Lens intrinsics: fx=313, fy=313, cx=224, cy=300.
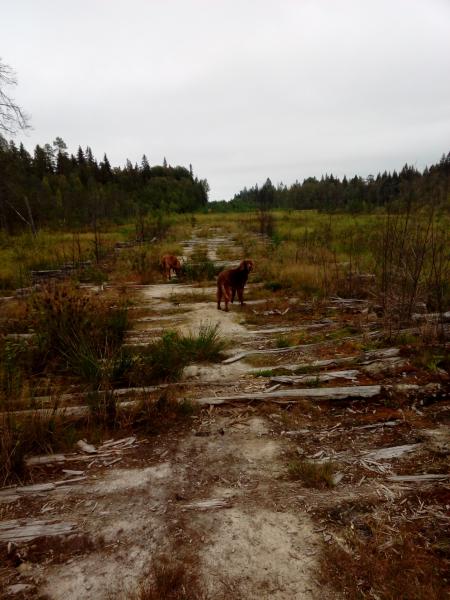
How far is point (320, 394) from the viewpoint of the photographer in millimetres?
3561

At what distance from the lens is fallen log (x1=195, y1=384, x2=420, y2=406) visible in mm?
3508

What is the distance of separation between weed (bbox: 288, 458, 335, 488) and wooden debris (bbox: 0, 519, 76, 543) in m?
1.64

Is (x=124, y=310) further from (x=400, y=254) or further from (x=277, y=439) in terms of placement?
(x=400, y=254)

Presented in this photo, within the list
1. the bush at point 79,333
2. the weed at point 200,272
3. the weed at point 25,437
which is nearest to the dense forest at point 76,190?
the weed at point 200,272

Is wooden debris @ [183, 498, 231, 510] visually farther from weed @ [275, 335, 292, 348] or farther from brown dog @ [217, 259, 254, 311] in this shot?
brown dog @ [217, 259, 254, 311]

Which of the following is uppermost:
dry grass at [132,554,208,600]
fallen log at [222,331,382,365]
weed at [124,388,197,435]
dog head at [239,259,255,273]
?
dog head at [239,259,255,273]

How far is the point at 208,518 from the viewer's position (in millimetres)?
2131

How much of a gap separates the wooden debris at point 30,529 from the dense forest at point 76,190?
525 inches

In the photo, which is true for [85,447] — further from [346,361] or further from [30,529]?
[346,361]

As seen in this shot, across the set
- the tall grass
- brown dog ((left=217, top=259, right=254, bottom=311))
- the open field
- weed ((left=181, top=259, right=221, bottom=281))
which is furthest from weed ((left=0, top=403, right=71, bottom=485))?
weed ((left=181, top=259, right=221, bottom=281))

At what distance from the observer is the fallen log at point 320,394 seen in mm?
3508

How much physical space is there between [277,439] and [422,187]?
4853mm

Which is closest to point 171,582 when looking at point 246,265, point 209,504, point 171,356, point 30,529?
point 209,504

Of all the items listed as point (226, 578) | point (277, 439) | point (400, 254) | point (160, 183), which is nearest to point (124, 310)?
point (277, 439)
